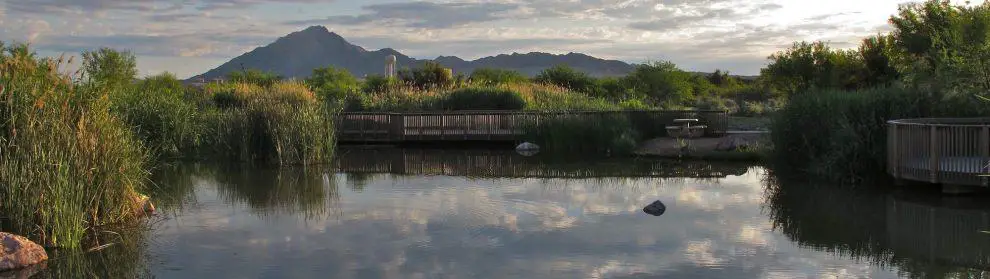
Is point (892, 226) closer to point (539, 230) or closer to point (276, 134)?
point (539, 230)

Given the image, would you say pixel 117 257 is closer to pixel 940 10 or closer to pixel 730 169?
pixel 730 169

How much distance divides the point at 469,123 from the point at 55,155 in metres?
14.6

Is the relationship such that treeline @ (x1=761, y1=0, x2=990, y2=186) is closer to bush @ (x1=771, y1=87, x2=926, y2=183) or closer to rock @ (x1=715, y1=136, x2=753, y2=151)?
bush @ (x1=771, y1=87, x2=926, y2=183)

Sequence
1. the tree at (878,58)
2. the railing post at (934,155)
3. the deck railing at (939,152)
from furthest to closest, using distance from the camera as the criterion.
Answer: the tree at (878,58) → the railing post at (934,155) → the deck railing at (939,152)

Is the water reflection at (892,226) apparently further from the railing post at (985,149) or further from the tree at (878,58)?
the tree at (878,58)

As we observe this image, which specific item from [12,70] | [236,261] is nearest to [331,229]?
[236,261]

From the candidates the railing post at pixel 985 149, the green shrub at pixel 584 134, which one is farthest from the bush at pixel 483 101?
the railing post at pixel 985 149

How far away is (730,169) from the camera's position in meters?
16.9

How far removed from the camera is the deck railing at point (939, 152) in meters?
12.0

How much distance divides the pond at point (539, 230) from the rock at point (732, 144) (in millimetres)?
3575

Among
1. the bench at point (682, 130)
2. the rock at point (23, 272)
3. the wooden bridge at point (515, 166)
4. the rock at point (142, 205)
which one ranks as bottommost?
the rock at point (23, 272)

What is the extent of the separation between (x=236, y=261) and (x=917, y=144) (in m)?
9.01

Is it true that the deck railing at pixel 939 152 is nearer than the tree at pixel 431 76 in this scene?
Yes

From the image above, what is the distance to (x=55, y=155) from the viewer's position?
9.12 m
